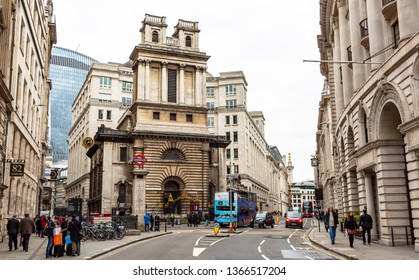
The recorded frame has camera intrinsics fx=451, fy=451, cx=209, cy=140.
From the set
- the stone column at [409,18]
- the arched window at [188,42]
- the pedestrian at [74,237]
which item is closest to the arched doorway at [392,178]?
the stone column at [409,18]

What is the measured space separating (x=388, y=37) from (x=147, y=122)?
4465cm

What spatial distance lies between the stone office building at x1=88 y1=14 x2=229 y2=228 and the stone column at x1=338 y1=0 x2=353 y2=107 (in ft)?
115

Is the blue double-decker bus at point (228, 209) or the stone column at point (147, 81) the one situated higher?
the stone column at point (147, 81)

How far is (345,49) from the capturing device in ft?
107

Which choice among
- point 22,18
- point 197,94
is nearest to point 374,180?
point 22,18

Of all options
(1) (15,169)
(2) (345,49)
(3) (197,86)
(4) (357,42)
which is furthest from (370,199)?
(3) (197,86)

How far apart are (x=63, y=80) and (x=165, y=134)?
2232cm

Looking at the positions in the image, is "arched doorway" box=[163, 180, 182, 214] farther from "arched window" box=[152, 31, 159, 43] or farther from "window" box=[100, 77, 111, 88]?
"window" box=[100, 77, 111, 88]

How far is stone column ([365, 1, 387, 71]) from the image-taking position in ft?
80.4

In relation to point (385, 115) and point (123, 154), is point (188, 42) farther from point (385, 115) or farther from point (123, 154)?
point (385, 115)

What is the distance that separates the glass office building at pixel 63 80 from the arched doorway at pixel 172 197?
54.4 feet

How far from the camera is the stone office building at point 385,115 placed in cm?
1922

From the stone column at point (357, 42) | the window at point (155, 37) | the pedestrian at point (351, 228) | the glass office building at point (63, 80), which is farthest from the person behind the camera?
the window at point (155, 37)

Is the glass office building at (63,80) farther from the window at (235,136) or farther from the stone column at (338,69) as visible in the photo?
the window at (235,136)
